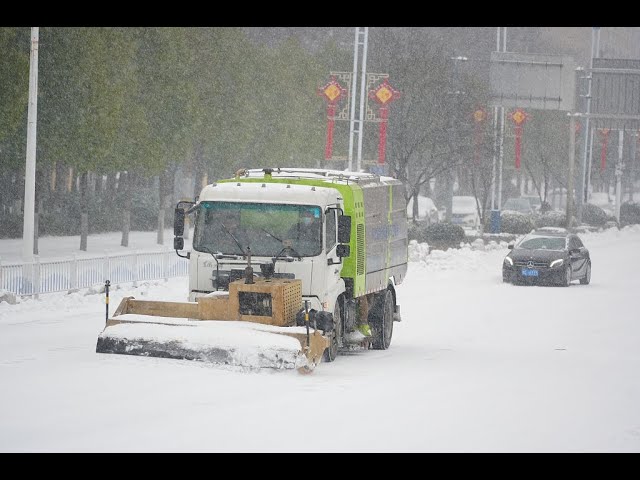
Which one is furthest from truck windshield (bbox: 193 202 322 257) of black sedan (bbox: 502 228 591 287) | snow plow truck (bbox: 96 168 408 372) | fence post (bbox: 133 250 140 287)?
black sedan (bbox: 502 228 591 287)

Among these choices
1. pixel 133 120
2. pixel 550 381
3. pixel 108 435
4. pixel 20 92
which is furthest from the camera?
pixel 133 120

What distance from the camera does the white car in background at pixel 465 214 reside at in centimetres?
7306

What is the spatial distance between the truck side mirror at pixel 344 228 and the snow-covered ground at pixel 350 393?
5.82 ft

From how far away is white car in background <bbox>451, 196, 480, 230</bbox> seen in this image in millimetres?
73062

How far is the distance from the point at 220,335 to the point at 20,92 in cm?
1866

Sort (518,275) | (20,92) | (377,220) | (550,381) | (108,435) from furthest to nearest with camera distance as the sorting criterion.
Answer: (518,275) < (20,92) < (377,220) < (550,381) < (108,435)

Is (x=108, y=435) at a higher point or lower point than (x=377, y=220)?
lower

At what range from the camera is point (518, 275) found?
35.4 metres

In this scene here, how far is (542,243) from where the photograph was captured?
36719 millimetres

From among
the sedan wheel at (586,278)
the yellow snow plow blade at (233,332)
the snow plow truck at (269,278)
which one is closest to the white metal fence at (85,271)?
the snow plow truck at (269,278)

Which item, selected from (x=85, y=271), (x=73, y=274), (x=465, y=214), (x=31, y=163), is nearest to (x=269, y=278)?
(x=73, y=274)

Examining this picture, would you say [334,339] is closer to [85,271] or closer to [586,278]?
[85,271]
